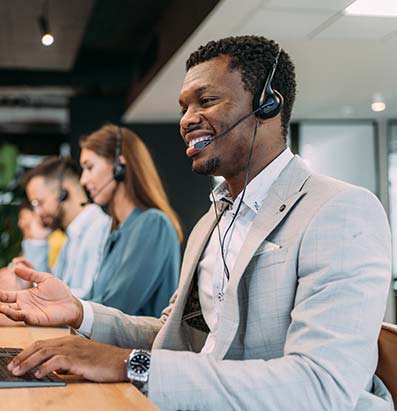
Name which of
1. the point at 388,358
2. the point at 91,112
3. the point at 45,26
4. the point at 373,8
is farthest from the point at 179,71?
the point at 388,358

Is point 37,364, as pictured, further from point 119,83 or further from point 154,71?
point 119,83

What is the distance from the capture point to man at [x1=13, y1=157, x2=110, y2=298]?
11.4 ft

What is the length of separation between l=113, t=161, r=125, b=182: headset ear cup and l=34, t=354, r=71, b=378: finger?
5.80 ft

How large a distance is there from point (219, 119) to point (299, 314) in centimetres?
51

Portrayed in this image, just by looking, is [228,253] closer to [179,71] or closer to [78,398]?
[78,398]

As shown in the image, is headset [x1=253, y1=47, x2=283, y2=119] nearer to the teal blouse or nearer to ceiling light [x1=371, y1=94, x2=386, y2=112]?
the teal blouse

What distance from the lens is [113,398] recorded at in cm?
118

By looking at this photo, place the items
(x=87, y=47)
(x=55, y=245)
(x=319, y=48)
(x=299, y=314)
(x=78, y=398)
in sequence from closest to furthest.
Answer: (x=78, y=398) → (x=299, y=314) → (x=55, y=245) → (x=319, y=48) → (x=87, y=47)

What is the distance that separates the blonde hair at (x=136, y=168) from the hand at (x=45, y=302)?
1.25 meters

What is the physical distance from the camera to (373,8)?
3.93m

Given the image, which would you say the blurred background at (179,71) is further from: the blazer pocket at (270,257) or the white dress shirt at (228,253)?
the blazer pocket at (270,257)

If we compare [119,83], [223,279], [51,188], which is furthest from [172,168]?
[223,279]

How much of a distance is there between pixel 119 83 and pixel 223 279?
6.82 metres

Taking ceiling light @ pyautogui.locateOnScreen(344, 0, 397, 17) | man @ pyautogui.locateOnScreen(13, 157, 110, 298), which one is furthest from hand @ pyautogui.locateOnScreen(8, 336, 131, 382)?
ceiling light @ pyautogui.locateOnScreen(344, 0, 397, 17)
